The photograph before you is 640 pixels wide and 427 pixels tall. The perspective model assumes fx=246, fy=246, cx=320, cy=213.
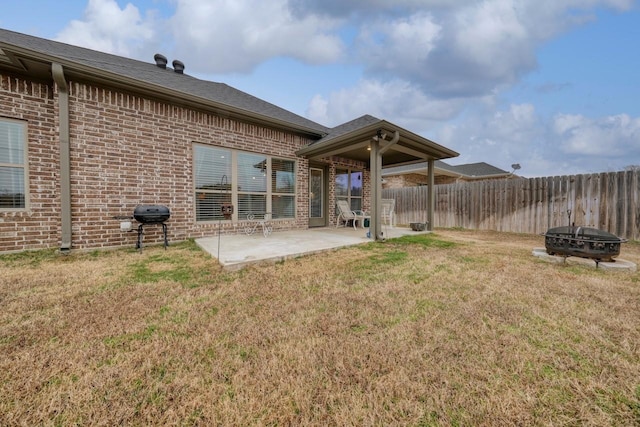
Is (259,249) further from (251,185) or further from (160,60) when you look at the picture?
(160,60)

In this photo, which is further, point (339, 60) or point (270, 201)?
point (339, 60)

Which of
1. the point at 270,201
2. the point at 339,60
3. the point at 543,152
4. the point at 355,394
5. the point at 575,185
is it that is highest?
the point at 339,60

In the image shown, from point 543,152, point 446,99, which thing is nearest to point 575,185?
point 446,99

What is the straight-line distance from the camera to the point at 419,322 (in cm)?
199

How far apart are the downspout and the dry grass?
1248mm

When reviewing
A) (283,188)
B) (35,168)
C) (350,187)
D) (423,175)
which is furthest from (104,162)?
(423,175)

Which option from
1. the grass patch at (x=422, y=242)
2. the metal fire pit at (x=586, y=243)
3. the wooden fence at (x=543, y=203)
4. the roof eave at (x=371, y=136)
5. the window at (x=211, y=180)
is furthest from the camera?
the wooden fence at (x=543, y=203)

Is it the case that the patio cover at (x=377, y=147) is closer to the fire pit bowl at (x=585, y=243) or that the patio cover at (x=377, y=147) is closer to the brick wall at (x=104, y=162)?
the brick wall at (x=104, y=162)

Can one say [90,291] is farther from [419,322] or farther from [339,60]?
[339,60]

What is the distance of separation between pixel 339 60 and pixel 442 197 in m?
9.67

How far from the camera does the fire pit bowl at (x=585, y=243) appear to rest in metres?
3.47

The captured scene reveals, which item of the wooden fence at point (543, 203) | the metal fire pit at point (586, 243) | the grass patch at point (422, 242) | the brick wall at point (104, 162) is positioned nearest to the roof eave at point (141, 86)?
the brick wall at point (104, 162)

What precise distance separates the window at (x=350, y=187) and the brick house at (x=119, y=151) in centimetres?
217

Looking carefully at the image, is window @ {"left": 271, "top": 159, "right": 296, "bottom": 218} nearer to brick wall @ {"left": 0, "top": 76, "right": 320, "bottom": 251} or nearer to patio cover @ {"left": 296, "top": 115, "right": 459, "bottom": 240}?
patio cover @ {"left": 296, "top": 115, "right": 459, "bottom": 240}
